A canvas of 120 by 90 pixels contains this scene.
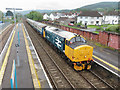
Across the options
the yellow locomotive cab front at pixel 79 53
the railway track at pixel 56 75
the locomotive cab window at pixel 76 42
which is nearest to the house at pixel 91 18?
the railway track at pixel 56 75

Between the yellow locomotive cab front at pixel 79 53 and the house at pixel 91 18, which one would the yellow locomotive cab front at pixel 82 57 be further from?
the house at pixel 91 18

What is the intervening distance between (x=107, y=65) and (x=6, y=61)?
12396mm

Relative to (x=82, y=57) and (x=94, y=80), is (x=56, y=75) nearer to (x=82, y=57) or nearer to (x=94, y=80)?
(x=82, y=57)

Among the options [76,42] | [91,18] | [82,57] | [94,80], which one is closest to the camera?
[94,80]

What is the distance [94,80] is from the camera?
402 inches

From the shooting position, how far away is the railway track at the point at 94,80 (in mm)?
9352

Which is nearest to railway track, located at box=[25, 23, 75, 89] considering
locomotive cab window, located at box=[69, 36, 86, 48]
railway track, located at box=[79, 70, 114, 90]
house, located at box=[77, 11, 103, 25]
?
railway track, located at box=[79, 70, 114, 90]

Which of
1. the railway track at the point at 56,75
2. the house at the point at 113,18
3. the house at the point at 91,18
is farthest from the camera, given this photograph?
the house at the point at 113,18

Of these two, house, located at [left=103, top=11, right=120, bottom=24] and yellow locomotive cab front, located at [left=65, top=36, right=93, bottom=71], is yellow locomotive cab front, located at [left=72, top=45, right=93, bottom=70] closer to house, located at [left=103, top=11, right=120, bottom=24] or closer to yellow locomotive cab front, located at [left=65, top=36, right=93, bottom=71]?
yellow locomotive cab front, located at [left=65, top=36, right=93, bottom=71]

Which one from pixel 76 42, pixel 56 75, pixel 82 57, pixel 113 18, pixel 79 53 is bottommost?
pixel 56 75

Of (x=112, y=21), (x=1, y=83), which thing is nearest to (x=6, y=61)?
(x=1, y=83)

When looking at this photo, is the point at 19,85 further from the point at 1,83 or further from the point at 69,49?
the point at 69,49

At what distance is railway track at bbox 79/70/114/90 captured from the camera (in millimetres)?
9352

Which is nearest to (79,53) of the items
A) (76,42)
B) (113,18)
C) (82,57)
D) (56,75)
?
(82,57)
